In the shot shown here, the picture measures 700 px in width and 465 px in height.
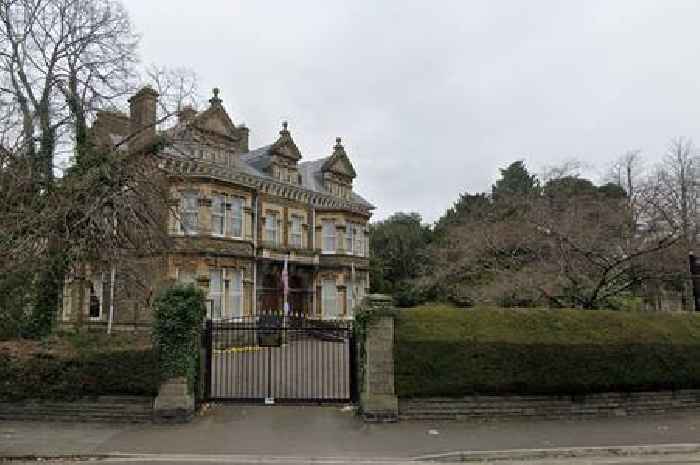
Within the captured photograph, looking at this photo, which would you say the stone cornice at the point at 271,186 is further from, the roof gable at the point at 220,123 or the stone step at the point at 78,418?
the stone step at the point at 78,418

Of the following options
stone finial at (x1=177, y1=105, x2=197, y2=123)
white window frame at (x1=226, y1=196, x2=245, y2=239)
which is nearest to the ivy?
stone finial at (x1=177, y1=105, x2=197, y2=123)

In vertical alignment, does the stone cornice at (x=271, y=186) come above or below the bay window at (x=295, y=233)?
above

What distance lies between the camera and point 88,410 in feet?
37.7

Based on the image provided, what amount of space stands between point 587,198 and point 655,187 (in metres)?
2.30

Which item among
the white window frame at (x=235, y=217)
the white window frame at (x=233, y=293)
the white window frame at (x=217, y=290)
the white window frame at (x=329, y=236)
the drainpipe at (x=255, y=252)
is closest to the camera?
the white window frame at (x=217, y=290)

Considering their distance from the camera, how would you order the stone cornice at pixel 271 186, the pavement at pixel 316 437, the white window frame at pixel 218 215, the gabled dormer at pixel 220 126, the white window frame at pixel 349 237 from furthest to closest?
1. the white window frame at pixel 349 237
2. the gabled dormer at pixel 220 126
3. the white window frame at pixel 218 215
4. the stone cornice at pixel 271 186
5. the pavement at pixel 316 437

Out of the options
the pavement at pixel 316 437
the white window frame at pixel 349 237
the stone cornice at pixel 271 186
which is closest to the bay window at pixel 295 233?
the stone cornice at pixel 271 186

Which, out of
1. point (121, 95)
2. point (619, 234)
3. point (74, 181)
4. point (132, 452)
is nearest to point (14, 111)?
point (121, 95)

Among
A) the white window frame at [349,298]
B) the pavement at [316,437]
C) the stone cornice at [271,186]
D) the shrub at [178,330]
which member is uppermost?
the stone cornice at [271,186]

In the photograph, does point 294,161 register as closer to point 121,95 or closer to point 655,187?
point 121,95

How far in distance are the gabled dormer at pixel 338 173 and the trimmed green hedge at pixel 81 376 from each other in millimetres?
27628

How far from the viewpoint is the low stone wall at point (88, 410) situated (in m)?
11.5

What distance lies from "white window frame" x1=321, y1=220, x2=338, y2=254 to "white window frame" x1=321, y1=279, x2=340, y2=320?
220 cm

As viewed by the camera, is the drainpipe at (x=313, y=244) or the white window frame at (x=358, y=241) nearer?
the drainpipe at (x=313, y=244)
